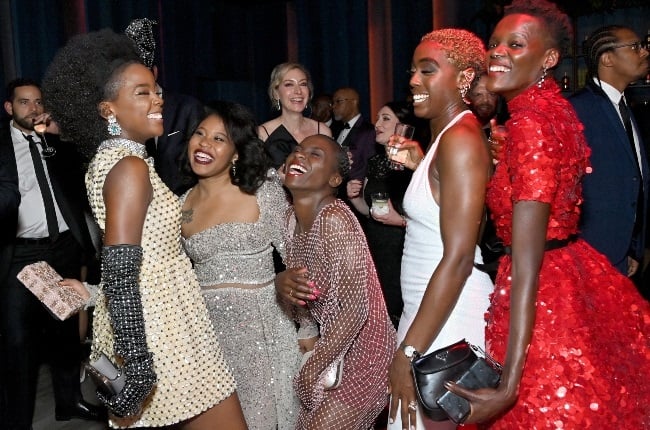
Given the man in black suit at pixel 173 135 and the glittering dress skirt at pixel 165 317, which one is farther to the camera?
the man in black suit at pixel 173 135

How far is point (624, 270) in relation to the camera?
354 centimetres

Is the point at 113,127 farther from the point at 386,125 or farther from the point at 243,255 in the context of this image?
the point at 386,125

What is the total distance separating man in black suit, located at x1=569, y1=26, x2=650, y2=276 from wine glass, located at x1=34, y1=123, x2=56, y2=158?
291cm

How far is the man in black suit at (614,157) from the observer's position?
338cm

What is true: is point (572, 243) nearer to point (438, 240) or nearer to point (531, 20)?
point (438, 240)

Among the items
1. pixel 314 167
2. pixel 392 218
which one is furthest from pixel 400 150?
pixel 392 218

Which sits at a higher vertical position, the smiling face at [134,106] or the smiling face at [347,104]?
the smiling face at [134,106]

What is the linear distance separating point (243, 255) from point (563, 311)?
1.48 meters

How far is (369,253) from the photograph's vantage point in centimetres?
Answer: 258

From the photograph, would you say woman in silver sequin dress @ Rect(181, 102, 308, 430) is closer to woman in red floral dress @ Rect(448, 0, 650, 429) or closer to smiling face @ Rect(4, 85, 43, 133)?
woman in red floral dress @ Rect(448, 0, 650, 429)

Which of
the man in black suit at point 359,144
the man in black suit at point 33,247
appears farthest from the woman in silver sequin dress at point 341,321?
the man in black suit at point 359,144

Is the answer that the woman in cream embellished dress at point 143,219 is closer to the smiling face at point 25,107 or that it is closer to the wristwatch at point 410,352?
the wristwatch at point 410,352

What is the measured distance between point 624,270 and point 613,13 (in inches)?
217

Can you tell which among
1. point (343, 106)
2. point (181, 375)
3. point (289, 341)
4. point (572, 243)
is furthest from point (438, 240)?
point (343, 106)
